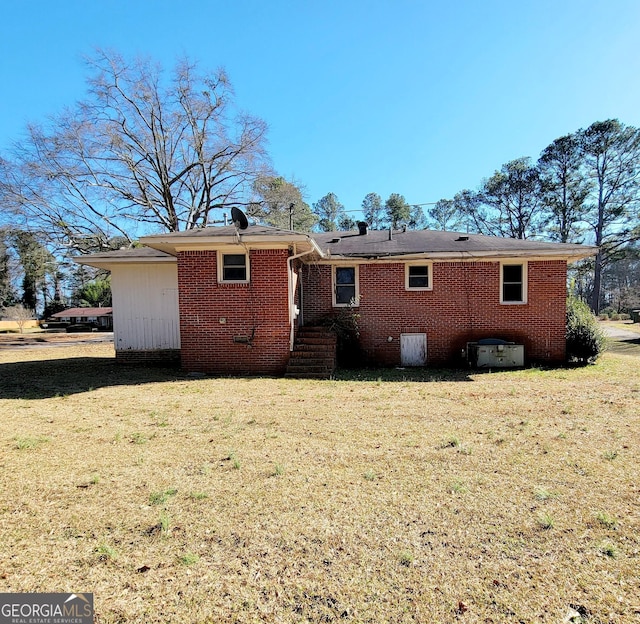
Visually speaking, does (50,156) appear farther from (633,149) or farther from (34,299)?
(633,149)

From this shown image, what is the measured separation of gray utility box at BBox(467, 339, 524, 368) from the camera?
35.0 ft

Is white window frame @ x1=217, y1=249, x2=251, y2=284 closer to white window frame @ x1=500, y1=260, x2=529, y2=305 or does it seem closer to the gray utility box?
the gray utility box

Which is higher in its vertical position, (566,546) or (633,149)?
(633,149)

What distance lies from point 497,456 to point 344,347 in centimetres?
713

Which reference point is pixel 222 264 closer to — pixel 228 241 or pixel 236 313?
pixel 228 241

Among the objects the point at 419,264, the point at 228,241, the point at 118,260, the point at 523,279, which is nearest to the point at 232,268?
the point at 228,241

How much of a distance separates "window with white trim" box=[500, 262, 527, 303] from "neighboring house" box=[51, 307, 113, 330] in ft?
114

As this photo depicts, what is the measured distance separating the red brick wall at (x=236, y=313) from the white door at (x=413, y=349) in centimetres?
379

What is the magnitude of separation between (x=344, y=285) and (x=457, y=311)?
136 inches

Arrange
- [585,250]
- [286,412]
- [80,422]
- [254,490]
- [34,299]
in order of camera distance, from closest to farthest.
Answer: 1. [254,490]
2. [80,422]
3. [286,412]
4. [585,250]
5. [34,299]

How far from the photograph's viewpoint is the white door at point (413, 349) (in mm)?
11461

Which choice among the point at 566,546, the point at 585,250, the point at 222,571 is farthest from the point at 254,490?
the point at 585,250

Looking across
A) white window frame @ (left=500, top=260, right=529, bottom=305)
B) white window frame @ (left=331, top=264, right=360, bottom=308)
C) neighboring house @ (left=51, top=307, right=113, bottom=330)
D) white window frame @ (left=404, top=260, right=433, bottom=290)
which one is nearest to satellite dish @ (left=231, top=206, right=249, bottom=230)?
white window frame @ (left=331, top=264, right=360, bottom=308)

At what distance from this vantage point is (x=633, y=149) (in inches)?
1220
